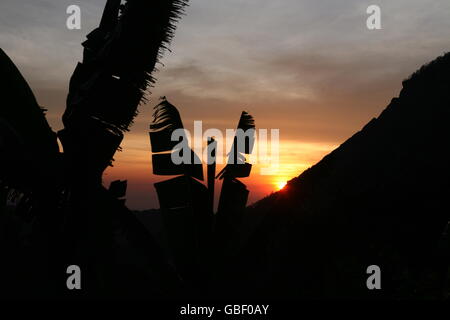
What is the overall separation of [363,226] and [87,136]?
9.33 m

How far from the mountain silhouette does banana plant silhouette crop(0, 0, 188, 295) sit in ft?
9.21

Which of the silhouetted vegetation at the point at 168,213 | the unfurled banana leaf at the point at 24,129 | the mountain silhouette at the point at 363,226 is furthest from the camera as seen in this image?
the mountain silhouette at the point at 363,226

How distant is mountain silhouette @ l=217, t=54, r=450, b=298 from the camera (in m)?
8.42

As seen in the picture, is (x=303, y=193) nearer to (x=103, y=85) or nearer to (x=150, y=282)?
(x=103, y=85)

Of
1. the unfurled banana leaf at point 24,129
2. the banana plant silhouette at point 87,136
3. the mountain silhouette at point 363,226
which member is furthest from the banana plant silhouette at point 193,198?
the unfurled banana leaf at point 24,129

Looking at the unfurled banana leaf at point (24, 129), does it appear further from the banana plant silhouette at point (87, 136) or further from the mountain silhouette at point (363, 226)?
the mountain silhouette at point (363, 226)

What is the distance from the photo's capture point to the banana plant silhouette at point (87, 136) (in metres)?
5.77

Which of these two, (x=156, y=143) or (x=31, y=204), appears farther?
(x=156, y=143)

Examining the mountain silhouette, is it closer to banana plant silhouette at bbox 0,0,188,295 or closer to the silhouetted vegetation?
the silhouetted vegetation


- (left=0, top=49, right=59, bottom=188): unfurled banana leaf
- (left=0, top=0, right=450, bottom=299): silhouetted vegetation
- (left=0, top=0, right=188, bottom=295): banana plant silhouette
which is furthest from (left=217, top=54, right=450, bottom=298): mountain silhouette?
(left=0, top=49, right=59, bottom=188): unfurled banana leaf

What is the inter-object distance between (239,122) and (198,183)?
1.43 m

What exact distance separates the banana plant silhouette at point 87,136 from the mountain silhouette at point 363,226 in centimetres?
281

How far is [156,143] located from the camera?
25.8 feet
